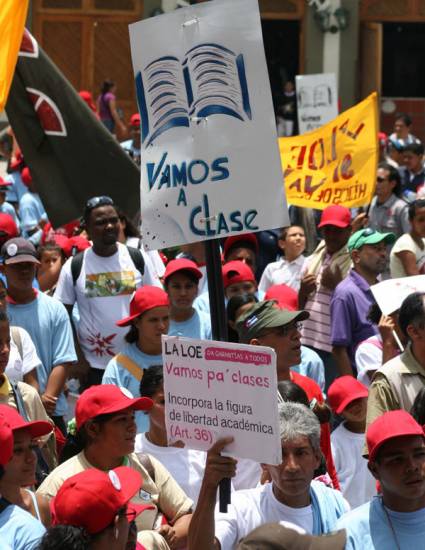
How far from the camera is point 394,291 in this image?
7.33 metres

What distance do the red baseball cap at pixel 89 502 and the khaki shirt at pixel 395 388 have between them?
1701 mm

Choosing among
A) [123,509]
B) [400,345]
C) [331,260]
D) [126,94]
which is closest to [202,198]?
[123,509]

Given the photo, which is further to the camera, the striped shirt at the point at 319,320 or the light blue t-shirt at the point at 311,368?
the striped shirt at the point at 319,320

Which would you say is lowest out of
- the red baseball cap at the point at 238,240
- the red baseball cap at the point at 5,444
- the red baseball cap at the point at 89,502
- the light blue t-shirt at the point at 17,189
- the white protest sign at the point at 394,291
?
the light blue t-shirt at the point at 17,189

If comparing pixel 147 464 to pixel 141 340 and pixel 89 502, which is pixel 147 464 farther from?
pixel 141 340

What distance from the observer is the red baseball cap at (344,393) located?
7129 millimetres

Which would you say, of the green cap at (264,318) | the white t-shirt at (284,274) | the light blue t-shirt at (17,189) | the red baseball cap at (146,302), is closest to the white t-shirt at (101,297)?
the red baseball cap at (146,302)

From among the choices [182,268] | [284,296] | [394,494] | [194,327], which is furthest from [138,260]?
[394,494]

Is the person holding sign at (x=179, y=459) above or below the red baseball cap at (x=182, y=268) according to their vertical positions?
below

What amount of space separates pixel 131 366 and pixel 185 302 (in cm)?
111

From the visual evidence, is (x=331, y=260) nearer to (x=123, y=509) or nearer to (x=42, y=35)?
(x=123, y=509)

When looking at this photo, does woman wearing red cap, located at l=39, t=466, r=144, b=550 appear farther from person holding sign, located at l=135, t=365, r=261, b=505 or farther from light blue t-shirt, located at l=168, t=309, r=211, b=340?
light blue t-shirt, located at l=168, t=309, r=211, b=340

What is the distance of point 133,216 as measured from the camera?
9.89 meters

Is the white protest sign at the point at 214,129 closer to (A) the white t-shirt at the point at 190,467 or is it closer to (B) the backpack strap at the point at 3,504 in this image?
(B) the backpack strap at the point at 3,504
